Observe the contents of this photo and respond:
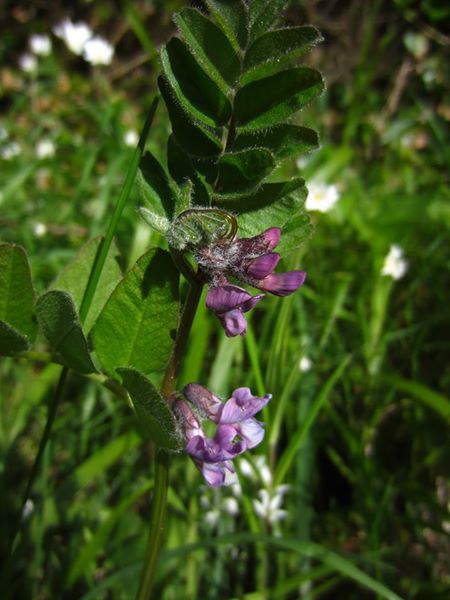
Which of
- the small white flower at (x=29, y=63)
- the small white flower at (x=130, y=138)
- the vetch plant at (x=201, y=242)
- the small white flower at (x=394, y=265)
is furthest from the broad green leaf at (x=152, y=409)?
the small white flower at (x=29, y=63)

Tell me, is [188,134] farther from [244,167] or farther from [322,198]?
[322,198]

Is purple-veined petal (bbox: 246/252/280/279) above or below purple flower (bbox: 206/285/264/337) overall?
above

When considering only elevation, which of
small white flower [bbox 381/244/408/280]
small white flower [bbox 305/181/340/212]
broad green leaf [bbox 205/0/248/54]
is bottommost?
broad green leaf [bbox 205/0/248/54]

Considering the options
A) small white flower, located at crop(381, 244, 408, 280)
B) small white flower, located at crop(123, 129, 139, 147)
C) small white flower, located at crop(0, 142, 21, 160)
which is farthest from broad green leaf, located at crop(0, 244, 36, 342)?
small white flower, located at crop(0, 142, 21, 160)

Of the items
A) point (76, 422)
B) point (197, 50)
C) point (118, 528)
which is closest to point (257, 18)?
point (197, 50)

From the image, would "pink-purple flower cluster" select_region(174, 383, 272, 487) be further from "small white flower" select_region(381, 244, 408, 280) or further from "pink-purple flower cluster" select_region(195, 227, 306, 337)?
"small white flower" select_region(381, 244, 408, 280)

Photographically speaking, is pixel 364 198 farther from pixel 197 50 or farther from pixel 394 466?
pixel 197 50

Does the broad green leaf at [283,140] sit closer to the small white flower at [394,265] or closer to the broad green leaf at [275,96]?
the broad green leaf at [275,96]
